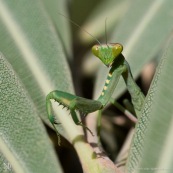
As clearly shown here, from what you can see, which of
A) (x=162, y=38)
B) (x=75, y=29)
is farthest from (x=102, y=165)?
(x=75, y=29)

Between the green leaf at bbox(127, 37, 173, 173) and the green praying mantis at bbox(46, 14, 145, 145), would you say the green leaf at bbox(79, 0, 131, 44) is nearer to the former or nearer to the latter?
the green praying mantis at bbox(46, 14, 145, 145)

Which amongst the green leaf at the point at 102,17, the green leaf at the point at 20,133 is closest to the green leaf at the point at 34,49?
the green leaf at the point at 20,133

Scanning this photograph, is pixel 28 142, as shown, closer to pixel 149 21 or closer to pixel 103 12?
pixel 149 21

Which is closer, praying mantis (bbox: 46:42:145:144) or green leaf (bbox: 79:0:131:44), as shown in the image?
praying mantis (bbox: 46:42:145:144)

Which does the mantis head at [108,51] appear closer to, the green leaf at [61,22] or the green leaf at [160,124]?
the green leaf at [160,124]

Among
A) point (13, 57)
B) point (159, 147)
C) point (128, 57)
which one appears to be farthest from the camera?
point (128, 57)

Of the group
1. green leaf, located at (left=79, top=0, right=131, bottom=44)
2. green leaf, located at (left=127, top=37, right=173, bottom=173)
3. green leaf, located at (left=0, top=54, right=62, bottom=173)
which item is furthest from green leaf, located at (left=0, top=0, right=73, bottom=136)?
green leaf, located at (left=79, top=0, right=131, bottom=44)
